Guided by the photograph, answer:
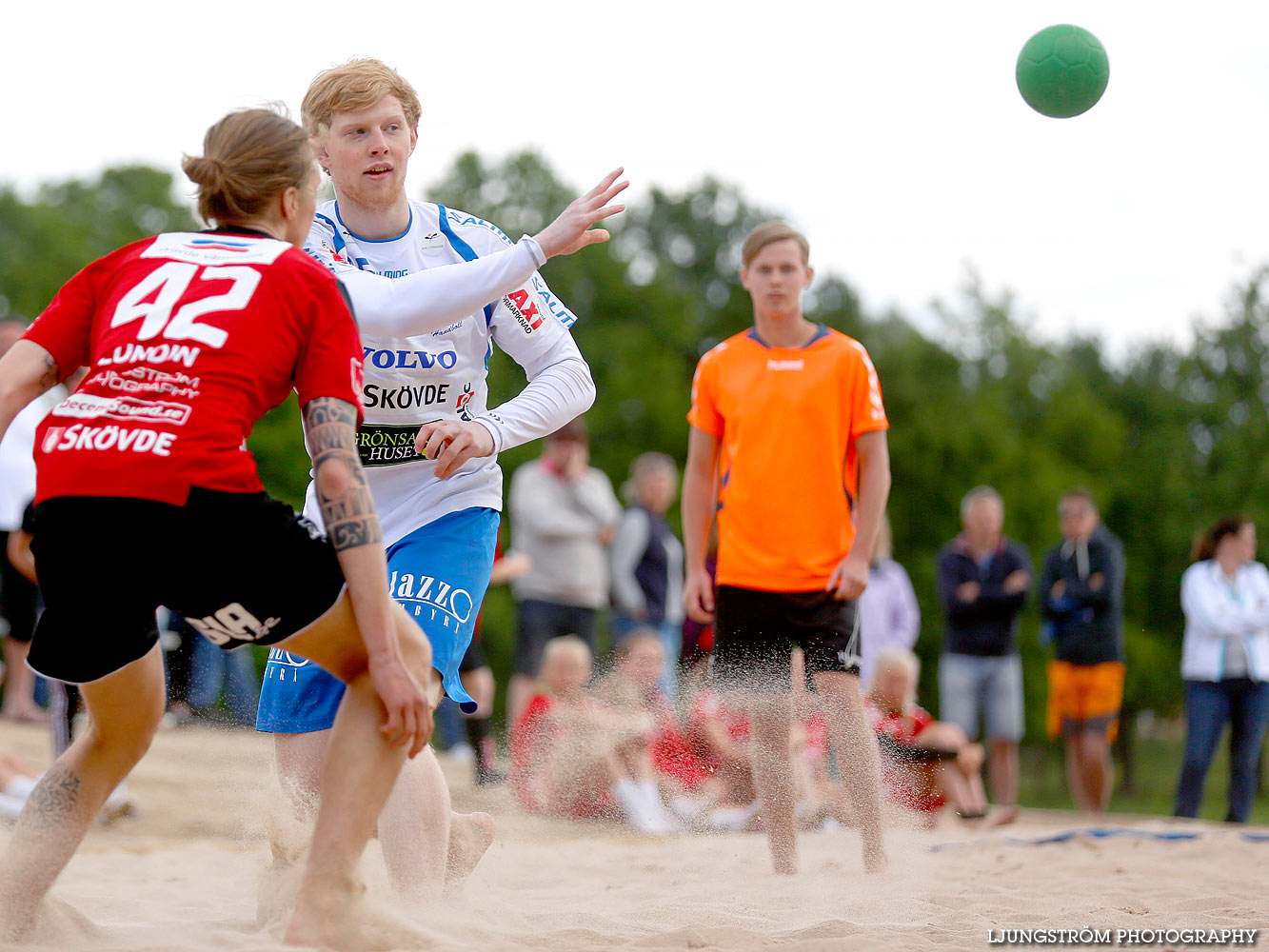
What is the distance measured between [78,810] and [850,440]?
3238mm

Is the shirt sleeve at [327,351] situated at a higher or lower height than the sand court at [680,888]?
higher

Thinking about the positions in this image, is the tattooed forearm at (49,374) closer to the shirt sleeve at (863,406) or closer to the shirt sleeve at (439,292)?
the shirt sleeve at (439,292)

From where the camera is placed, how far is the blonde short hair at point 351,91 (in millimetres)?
3924

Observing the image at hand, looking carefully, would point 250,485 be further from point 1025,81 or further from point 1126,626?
point 1126,626

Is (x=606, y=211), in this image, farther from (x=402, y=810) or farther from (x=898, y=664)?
(x=898, y=664)

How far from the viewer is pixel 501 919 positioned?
12.7 ft

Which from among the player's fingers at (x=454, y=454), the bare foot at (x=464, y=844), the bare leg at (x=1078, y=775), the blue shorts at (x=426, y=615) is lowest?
the bare leg at (x=1078, y=775)

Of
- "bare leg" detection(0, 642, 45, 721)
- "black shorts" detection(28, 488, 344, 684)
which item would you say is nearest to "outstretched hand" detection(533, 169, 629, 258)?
"black shorts" detection(28, 488, 344, 684)

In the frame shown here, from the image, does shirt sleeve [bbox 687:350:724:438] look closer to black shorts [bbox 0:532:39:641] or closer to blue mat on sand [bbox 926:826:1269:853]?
blue mat on sand [bbox 926:826:1269:853]

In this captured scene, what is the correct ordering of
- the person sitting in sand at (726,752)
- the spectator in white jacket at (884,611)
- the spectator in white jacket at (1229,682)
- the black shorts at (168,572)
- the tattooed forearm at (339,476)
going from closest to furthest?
the black shorts at (168,572) → the tattooed forearm at (339,476) → the person sitting in sand at (726,752) → the spectator in white jacket at (1229,682) → the spectator in white jacket at (884,611)

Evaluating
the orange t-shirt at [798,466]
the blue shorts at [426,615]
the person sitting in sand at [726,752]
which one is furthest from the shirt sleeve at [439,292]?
the person sitting in sand at [726,752]

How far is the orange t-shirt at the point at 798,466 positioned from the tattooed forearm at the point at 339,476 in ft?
8.14

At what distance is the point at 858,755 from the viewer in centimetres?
508

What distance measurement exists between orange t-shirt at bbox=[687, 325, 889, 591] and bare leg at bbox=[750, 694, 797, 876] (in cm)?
49
